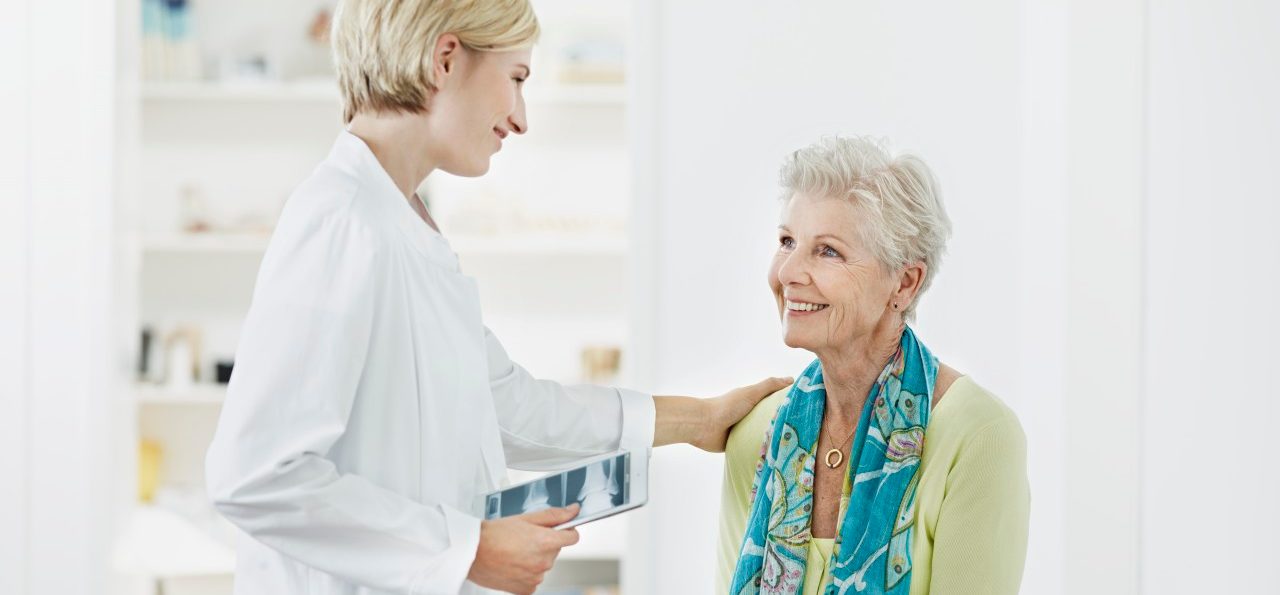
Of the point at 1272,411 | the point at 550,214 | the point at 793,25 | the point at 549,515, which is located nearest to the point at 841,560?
the point at 549,515

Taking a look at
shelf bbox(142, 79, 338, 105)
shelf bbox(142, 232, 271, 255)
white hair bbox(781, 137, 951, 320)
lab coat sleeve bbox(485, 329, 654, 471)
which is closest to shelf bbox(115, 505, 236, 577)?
shelf bbox(142, 232, 271, 255)

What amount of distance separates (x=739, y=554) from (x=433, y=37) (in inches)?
29.3

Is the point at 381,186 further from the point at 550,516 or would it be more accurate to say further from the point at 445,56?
the point at 550,516

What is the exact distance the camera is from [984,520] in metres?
1.24

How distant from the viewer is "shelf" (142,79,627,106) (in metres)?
3.56

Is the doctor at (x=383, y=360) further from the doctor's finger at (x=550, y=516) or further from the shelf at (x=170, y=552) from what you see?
the shelf at (x=170, y=552)

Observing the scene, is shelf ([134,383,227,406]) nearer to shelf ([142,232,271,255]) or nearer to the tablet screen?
shelf ([142,232,271,255])

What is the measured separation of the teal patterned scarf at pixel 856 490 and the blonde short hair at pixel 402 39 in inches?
22.7

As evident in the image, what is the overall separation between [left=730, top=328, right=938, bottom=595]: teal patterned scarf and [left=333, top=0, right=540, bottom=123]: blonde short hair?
0.58 m

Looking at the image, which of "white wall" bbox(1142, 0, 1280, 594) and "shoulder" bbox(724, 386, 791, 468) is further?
"white wall" bbox(1142, 0, 1280, 594)

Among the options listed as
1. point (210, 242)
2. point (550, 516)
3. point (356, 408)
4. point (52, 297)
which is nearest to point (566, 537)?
point (550, 516)

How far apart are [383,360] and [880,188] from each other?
60cm

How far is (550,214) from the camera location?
3729mm

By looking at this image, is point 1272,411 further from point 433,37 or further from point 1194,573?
point 433,37
